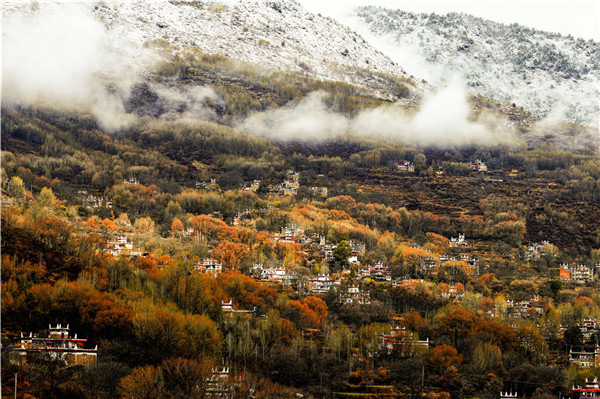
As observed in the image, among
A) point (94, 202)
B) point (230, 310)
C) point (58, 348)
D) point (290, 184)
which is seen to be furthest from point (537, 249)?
point (58, 348)

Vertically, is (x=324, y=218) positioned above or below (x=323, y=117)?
below

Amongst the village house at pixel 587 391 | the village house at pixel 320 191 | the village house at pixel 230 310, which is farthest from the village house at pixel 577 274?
the village house at pixel 230 310

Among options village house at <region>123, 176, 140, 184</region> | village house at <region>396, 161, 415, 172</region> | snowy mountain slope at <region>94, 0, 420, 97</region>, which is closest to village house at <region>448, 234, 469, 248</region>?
village house at <region>396, 161, 415, 172</region>

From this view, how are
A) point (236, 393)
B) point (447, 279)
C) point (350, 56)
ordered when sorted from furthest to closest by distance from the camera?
point (350, 56) < point (447, 279) < point (236, 393)

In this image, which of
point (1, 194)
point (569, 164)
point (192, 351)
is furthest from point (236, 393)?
point (569, 164)

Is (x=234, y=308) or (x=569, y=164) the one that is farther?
(x=569, y=164)

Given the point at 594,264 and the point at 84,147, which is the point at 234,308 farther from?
the point at 84,147

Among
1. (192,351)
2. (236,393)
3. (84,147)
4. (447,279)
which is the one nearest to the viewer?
(236,393)

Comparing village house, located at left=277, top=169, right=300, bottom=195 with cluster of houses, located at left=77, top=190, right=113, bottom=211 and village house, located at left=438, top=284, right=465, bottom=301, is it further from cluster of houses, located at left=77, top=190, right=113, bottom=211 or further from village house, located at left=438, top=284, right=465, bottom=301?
village house, located at left=438, top=284, right=465, bottom=301
